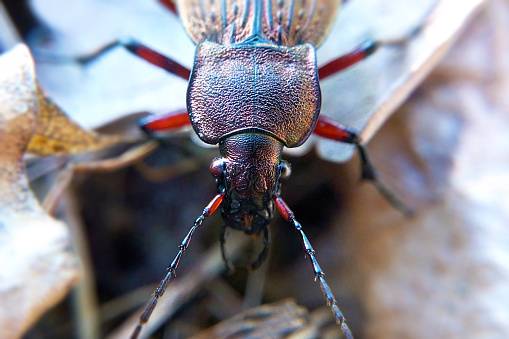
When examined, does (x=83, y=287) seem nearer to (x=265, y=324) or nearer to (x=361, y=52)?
(x=265, y=324)

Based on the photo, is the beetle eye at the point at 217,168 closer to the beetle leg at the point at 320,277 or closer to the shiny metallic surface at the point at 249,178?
the shiny metallic surface at the point at 249,178

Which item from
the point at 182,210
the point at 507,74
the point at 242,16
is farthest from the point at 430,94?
the point at 182,210

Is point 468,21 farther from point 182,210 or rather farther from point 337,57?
point 182,210

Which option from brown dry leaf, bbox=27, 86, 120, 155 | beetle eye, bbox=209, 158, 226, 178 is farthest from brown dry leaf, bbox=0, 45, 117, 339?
beetle eye, bbox=209, 158, 226, 178

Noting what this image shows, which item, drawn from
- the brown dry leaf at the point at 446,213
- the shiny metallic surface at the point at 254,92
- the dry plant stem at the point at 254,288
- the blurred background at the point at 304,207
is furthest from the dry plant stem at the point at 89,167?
the brown dry leaf at the point at 446,213

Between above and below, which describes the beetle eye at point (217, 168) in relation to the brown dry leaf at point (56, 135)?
below

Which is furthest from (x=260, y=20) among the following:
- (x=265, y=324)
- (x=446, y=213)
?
(x=265, y=324)
